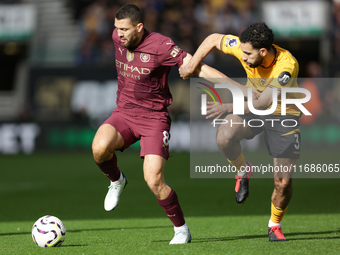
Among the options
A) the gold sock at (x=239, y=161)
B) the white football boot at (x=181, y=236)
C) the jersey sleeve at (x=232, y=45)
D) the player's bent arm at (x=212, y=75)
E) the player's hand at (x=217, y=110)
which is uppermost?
the jersey sleeve at (x=232, y=45)

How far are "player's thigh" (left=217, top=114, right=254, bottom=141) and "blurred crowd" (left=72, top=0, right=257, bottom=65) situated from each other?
11528 millimetres

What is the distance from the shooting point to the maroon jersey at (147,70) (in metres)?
5.36

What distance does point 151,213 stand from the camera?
25.6ft

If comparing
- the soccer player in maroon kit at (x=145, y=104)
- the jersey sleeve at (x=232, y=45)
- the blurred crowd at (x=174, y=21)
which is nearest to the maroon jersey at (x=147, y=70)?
the soccer player in maroon kit at (x=145, y=104)

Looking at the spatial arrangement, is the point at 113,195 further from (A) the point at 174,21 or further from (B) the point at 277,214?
(A) the point at 174,21

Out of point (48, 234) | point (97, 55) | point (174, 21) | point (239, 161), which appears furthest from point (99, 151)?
point (174, 21)

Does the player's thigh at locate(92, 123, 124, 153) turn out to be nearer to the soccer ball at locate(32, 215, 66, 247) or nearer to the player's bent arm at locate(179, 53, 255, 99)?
the soccer ball at locate(32, 215, 66, 247)

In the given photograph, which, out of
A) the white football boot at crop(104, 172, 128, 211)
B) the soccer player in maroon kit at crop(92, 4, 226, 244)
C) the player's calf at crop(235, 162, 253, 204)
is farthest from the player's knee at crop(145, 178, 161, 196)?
the player's calf at crop(235, 162, 253, 204)

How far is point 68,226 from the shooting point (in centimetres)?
662

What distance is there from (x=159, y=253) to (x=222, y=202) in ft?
13.6

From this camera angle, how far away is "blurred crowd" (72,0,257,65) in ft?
57.0

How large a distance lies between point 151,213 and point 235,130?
271 centimetres

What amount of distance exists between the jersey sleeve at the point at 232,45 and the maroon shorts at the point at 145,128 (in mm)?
979

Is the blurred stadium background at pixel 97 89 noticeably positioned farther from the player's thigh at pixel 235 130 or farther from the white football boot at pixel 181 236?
the white football boot at pixel 181 236
